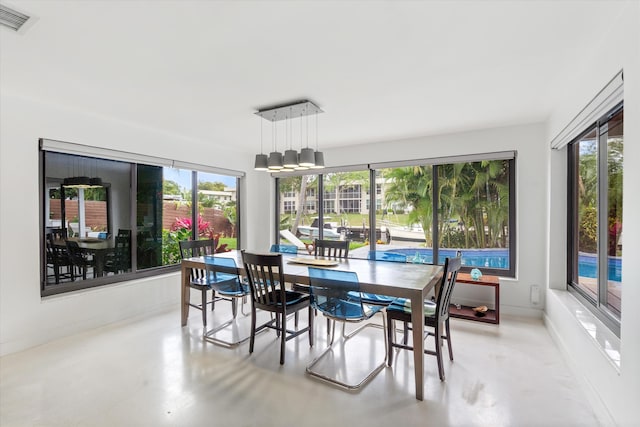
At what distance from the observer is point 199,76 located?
2.55 metres

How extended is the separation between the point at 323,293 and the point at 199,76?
197 centimetres

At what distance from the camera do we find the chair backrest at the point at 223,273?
318 cm

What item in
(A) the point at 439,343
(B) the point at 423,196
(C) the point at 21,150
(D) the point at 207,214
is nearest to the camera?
(A) the point at 439,343

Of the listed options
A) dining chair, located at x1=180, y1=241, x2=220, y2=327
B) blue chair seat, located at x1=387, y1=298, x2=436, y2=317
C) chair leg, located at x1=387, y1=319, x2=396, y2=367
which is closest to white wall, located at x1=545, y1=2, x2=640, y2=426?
blue chair seat, located at x1=387, y1=298, x2=436, y2=317

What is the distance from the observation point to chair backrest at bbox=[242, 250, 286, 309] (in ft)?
9.16

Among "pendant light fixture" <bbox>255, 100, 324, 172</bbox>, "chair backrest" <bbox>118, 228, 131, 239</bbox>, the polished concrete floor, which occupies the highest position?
"pendant light fixture" <bbox>255, 100, 324, 172</bbox>

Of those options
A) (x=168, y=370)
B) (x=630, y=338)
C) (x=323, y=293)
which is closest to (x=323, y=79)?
(x=323, y=293)

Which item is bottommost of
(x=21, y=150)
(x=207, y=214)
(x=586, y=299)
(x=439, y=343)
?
(x=439, y=343)

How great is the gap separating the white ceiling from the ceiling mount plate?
4.5 inches

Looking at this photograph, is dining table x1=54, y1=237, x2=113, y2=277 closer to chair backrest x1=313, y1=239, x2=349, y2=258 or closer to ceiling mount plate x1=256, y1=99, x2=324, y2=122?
ceiling mount plate x1=256, y1=99, x2=324, y2=122

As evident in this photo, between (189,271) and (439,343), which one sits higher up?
(189,271)

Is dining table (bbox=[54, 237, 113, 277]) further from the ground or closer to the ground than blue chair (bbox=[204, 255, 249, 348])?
further from the ground

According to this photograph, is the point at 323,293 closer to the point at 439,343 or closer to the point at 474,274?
the point at 439,343

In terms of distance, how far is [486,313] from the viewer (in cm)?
389
